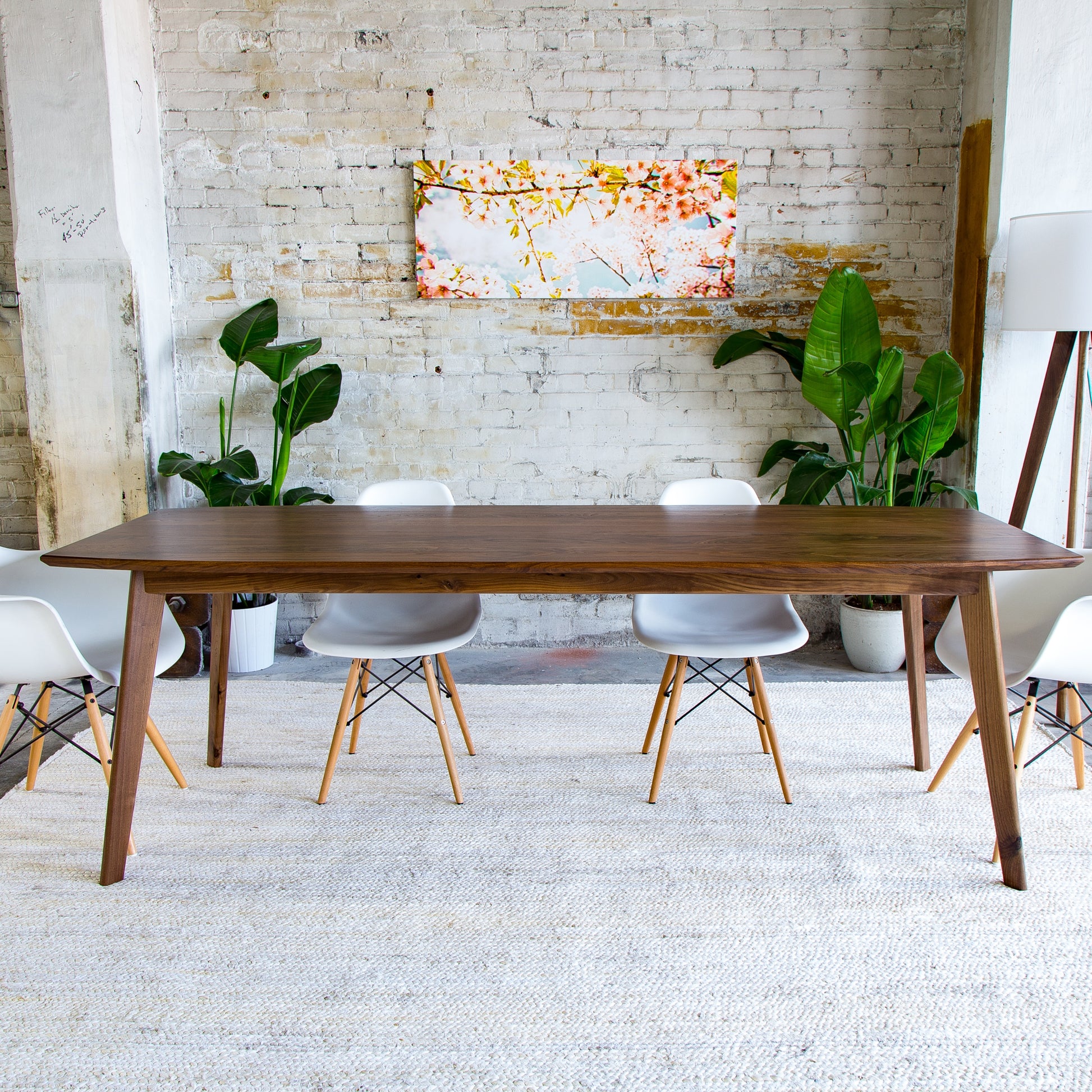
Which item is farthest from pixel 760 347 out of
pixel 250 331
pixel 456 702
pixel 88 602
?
pixel 88 602

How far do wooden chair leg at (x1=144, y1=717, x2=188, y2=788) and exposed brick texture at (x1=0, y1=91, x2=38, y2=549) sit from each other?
2.08 m

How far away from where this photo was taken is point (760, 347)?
3881 mm

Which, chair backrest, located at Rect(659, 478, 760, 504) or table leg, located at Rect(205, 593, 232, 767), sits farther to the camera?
chair backrest, located at Rect(659, 478, 760, 504)

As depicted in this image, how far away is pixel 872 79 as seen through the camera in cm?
390

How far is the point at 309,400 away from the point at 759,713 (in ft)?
7.40

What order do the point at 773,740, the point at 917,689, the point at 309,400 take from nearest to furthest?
the point at 773,740 → the point at 917,689 → the point at 309,400

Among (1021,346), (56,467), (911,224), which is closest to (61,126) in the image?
(56,467)

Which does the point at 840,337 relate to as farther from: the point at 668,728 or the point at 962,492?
the point at 668,728

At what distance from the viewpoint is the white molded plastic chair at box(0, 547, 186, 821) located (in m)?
2.17

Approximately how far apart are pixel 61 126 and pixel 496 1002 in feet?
11.9

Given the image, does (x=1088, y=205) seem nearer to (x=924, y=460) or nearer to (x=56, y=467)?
(x=924, y=460)

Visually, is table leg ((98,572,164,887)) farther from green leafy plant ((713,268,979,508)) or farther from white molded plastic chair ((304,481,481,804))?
green leafy plant ((713,268,979,508))

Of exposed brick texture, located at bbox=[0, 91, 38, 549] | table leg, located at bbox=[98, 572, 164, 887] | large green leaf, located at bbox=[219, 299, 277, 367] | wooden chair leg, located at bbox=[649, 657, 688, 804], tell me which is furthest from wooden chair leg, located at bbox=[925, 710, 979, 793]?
exposed brick texture, located at bbox=[0, 91, 38, 549]

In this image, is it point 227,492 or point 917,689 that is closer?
point 917,689
